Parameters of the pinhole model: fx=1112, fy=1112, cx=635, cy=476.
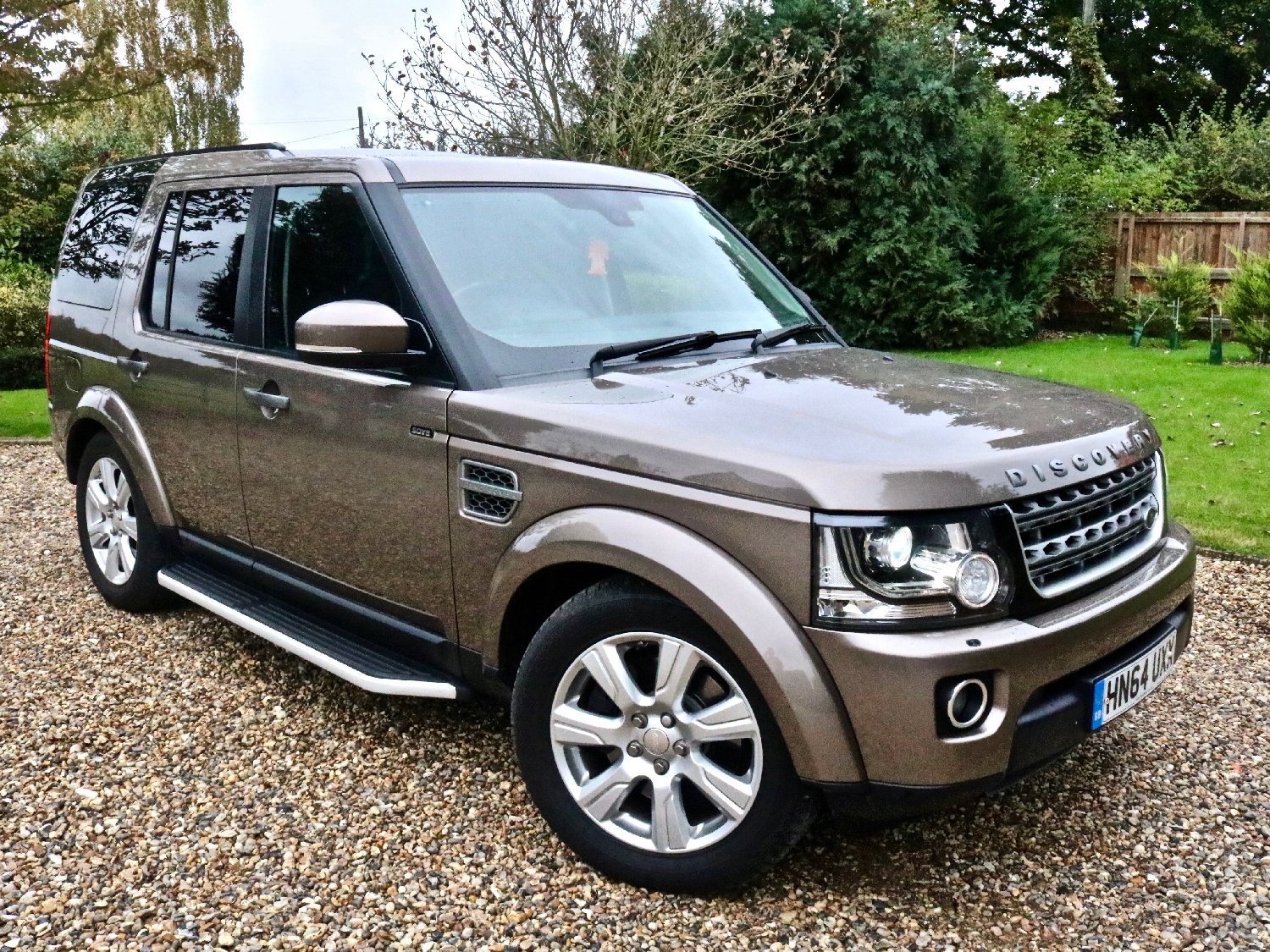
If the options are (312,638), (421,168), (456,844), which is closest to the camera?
(456,844)

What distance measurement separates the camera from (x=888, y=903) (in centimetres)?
287

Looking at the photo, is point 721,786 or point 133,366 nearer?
point 721,786

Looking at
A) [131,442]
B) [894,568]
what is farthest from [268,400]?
[894,568]

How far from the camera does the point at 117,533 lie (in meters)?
5.10

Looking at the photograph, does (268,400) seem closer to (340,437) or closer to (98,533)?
(340,437)

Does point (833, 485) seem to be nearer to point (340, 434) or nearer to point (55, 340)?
point (340, 434)

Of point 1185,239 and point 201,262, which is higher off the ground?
point 1185,239

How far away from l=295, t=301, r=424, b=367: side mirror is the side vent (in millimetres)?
388

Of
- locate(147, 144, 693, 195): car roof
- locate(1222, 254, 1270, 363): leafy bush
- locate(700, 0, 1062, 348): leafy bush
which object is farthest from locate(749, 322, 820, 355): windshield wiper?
locate(700, 0, 1062, 348): leafy bush

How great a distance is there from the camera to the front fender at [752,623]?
8.09 ft

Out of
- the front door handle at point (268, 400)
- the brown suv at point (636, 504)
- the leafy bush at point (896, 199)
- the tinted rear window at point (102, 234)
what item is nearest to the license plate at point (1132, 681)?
the brown suv at point (636, 504)

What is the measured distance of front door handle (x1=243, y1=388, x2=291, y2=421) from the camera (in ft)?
12.1

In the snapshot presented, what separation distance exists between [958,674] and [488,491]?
1338mm

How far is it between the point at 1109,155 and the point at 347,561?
18.5 m
